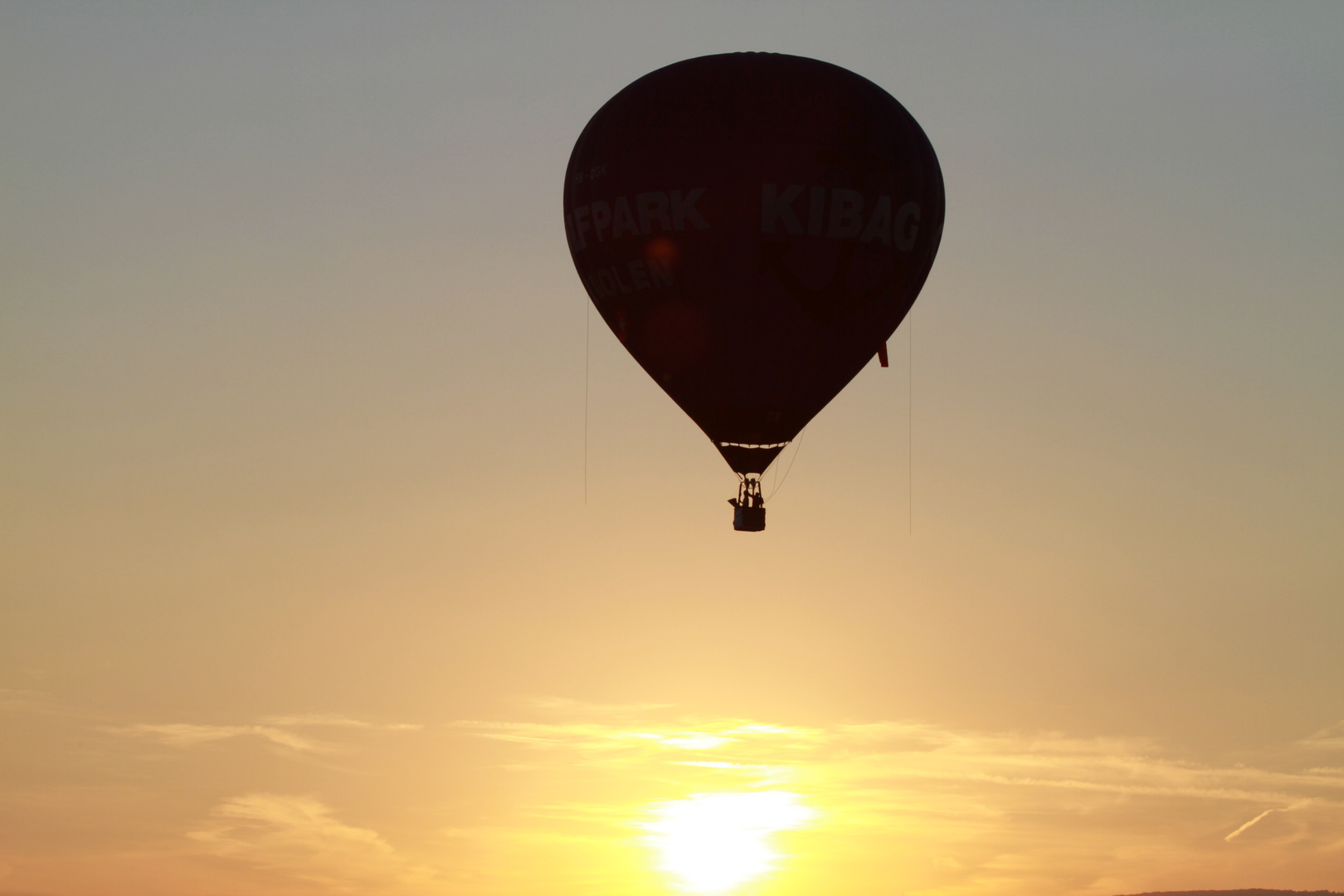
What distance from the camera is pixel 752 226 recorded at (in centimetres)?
7062

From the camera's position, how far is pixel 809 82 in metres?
71.6

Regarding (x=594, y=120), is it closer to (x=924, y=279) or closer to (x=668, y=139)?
(x=668, y=139)

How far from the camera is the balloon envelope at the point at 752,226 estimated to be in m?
70.7

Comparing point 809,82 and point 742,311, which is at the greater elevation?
point 809,82

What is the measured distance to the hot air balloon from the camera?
70688 millimetres

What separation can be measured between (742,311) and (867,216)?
3.53 meters

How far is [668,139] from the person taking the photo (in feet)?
233

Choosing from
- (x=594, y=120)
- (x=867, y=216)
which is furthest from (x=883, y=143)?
(x=594, y=120)

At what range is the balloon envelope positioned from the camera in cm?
7069

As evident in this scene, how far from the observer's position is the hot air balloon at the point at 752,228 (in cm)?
7069

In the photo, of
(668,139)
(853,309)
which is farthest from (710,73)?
(853,309)

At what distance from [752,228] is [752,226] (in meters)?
0.05

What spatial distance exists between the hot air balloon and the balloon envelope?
0.12 feet

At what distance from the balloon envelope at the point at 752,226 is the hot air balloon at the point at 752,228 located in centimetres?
4
